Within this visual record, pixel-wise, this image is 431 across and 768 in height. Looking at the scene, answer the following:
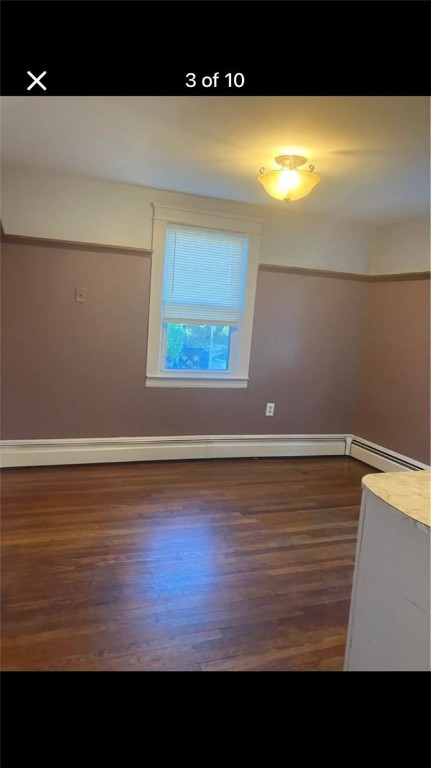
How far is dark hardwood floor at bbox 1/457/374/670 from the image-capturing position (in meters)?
1.85

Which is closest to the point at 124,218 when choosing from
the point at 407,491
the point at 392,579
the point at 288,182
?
the point at 288,182

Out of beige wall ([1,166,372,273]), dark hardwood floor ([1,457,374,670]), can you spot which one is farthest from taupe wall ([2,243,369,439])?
dark hardwood floor ([1,457,374,670])

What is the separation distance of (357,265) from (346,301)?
38 centimetres

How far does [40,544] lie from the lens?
2.58m

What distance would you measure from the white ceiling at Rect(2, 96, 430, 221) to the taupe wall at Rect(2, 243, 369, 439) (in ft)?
2.73

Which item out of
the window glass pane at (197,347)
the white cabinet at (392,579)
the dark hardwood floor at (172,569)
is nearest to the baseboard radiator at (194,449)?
the dark hardwood floor at (172,569)

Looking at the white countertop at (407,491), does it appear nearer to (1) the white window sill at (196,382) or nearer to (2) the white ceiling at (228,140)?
(2) the white ceiling at (228,140)

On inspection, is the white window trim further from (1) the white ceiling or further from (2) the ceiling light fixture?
(2) the ceiling light fixture

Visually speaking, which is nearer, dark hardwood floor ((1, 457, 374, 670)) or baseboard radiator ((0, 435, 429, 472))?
dark hardwood floor ((1, 457, 374, 670))

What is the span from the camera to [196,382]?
4.22 metres
